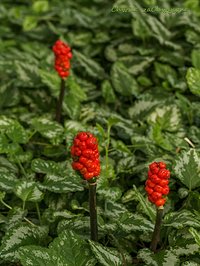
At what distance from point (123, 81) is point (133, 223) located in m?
1.10

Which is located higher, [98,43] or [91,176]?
[91,176]

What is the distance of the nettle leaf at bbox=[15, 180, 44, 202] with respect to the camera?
5.86ft

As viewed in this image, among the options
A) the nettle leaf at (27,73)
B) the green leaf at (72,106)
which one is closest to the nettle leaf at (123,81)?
the green leaf at (72,106)

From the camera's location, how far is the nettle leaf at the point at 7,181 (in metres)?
1.85

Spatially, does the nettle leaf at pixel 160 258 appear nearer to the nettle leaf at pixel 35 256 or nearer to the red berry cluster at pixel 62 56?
the nettle leaf at pixel 35 256

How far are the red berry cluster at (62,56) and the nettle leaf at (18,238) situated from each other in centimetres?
72

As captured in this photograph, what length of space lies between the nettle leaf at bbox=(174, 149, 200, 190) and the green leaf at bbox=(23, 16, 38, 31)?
1.67 metres

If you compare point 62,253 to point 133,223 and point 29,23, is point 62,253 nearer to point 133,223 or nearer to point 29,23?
point 133,223

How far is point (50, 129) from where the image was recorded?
2168 millimetres

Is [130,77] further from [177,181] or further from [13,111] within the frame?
[177,181]

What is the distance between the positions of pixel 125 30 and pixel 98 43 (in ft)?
0.72

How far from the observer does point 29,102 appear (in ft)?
8.45

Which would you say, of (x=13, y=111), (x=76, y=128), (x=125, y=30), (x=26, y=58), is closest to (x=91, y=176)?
(x=76, y=128)

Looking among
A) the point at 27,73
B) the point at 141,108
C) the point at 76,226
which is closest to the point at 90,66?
the point at 27,73
